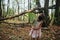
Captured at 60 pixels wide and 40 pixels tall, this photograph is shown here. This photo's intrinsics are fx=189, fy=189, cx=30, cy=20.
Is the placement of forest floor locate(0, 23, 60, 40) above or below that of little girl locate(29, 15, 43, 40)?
below

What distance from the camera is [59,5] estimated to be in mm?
10953

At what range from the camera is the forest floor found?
871 centimetres

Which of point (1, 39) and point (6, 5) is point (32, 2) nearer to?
point (6, 5)

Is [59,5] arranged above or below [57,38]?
above

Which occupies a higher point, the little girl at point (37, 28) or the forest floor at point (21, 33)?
the little girl at point (37, 28)

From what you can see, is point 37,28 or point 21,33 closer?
point 37,28

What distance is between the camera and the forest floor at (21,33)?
8.71m

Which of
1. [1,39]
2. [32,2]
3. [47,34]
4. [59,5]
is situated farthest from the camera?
[32,2]

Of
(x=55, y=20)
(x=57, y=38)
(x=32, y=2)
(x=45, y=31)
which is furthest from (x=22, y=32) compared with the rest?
(x=32, y=2)

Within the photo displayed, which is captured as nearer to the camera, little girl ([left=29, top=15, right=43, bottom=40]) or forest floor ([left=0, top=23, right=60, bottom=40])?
little girl ([left=29, top=15, right=43, bottom=40])

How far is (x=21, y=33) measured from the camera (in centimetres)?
923

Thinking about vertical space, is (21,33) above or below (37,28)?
below

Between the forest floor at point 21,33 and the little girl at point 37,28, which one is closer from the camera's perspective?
the little girl at point 37,28

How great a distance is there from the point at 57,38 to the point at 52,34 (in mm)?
461
